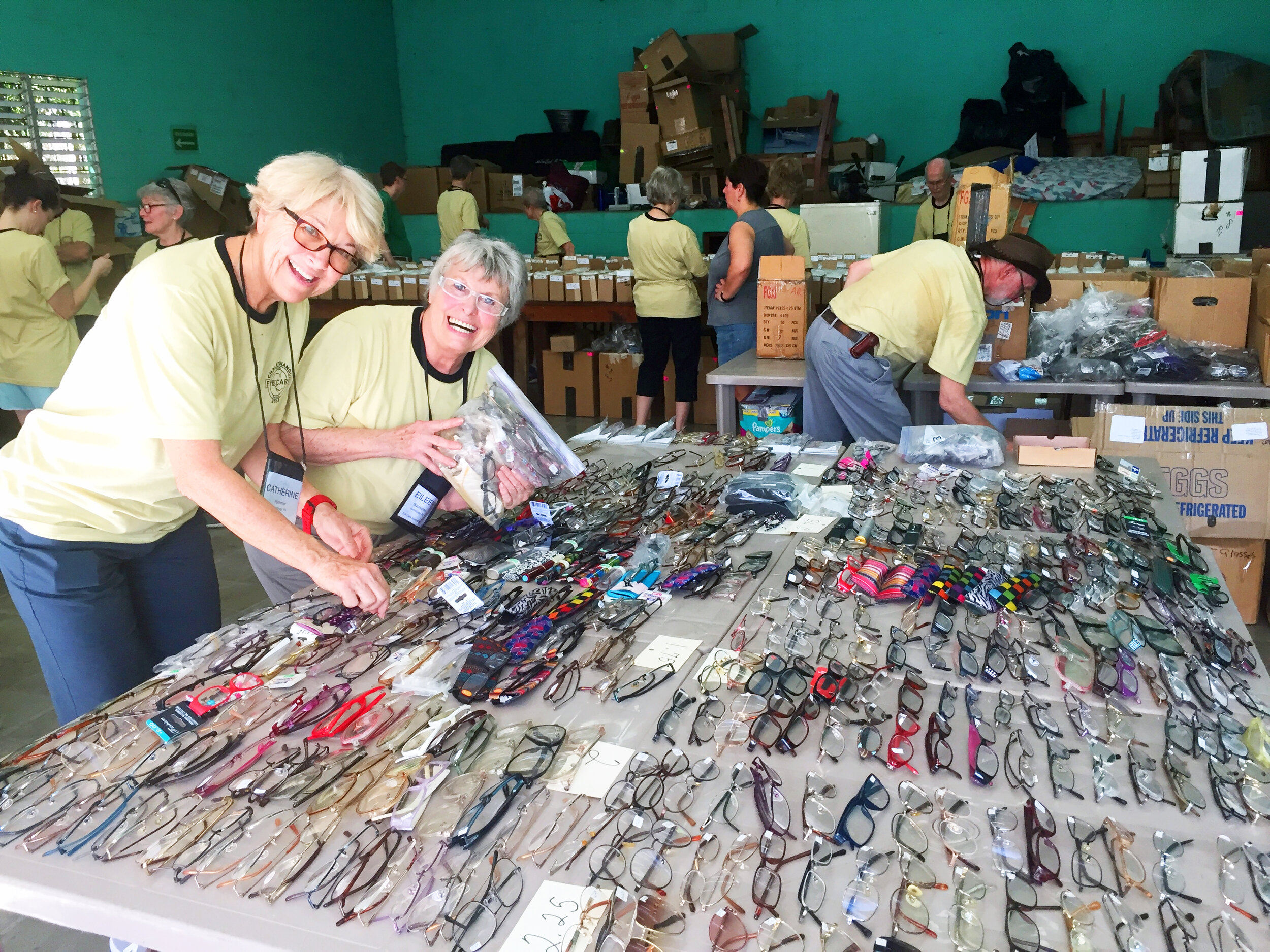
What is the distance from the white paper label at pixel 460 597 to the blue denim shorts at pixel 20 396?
363 cm

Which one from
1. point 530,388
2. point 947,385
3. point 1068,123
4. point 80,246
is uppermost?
point 1068,123

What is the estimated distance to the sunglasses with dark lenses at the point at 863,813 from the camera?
46.3 inches

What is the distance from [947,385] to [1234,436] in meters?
0.99

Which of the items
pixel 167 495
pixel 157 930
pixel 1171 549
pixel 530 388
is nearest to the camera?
pixel 157 930

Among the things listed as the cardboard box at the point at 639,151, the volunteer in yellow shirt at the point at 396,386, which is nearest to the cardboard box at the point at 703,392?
the cardboard box at the point at 639,151

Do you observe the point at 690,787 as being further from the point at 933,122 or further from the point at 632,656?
the point at 933,122

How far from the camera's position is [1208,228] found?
5203 mm

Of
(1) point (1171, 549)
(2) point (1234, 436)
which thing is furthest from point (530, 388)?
(1) point (1171, 549)

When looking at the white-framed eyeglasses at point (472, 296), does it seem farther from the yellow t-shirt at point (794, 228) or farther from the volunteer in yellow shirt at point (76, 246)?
the volunteer in yellow shirt at point (76, 246)

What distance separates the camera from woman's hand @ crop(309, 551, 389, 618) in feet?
5.33

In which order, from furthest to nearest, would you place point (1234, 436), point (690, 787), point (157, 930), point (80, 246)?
1. point (80, 246)
2. point (1234, 436)
3. point (690, 787)
4. point (157, 930)

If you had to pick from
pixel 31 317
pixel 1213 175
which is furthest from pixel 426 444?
pixel 1213 175

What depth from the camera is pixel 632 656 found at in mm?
1668

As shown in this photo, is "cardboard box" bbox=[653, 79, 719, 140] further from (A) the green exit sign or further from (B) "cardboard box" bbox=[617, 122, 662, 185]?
(A) the green exit sign
